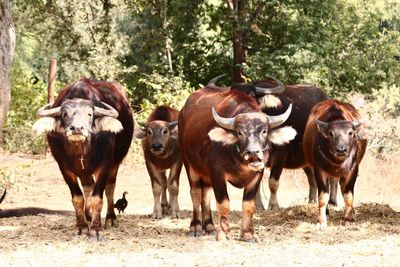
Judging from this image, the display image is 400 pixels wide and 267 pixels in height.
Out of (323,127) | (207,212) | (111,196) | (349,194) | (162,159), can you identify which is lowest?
(207,212)

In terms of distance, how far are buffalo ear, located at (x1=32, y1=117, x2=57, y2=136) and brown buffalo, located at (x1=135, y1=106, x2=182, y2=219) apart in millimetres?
2801

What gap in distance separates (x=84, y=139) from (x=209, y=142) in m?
1.55

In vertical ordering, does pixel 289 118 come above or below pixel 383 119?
below

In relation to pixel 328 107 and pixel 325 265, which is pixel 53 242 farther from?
pixel 328 107

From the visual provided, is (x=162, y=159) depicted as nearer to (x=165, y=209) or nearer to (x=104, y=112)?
(x=165, y=209)

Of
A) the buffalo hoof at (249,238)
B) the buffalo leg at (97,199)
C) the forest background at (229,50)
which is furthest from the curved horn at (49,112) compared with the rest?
the forest background at (229,50)

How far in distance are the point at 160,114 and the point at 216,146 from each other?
412cm

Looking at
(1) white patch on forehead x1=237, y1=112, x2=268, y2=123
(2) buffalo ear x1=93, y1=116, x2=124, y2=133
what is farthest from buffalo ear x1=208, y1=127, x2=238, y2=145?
(2) buffalo ear x1=93, y1=116, x2=124, y2=133

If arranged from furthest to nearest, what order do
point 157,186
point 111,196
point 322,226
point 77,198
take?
point 157,186, point 111,196, point 322,226, point 77,198

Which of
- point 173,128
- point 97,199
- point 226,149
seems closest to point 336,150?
point 226,149

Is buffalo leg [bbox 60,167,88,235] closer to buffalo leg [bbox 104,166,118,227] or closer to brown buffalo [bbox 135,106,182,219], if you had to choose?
buffalo leg [bbox 104,166,118,227]

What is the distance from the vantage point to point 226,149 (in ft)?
31.1

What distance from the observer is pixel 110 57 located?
92.2 ft

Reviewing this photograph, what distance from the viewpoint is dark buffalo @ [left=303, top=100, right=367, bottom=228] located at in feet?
35.0
